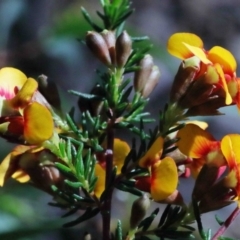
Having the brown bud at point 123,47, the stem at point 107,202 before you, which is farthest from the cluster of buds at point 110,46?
the stem at point 107,202

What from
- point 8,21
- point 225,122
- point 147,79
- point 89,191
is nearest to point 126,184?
point 89,191

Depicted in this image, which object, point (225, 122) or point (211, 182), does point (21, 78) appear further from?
point (225, 122)

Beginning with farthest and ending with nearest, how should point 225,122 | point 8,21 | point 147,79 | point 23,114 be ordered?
point 225,122 → point 8,21 → point 147,79 → point 23,114

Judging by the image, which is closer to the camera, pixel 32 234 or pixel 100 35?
pixel 100 35

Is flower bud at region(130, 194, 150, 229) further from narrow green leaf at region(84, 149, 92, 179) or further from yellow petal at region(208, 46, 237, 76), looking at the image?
yellow petal at region(208, 46, 237, 76)

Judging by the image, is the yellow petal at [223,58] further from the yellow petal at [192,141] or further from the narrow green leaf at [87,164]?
the narrow green leaf at [87,164]

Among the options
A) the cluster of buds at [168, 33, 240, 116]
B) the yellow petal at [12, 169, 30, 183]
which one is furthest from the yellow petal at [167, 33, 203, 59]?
the yellow petal at [12, 169, 30, 183]

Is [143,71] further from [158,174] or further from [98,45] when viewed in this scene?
[158,174]

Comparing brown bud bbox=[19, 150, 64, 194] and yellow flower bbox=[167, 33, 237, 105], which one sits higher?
yellow flower bbox=[167, 33, 237, 105]
